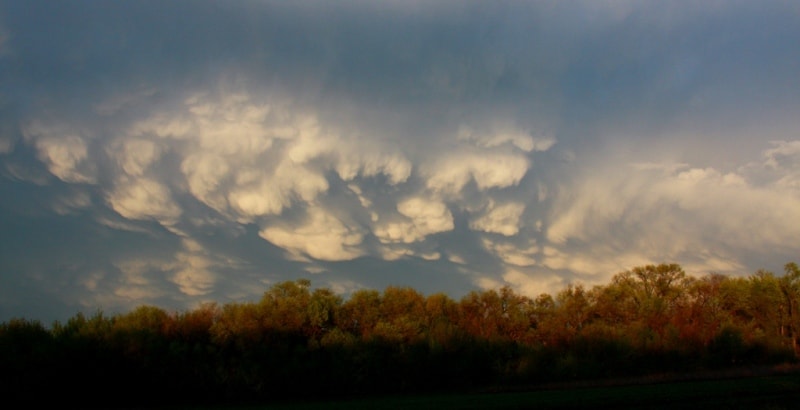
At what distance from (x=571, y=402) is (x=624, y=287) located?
61849mm

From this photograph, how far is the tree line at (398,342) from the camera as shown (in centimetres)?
6762

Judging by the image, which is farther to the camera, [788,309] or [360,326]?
[788,309]

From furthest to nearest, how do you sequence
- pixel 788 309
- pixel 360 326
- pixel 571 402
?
1. pixel 788 309
2. pixel 360 326
3. pixel 571 402

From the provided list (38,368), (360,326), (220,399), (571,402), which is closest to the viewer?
(571,402)

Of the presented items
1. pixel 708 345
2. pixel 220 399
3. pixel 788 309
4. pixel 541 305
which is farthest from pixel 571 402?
pixel 788 309

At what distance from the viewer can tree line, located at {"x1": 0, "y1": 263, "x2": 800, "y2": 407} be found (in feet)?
222

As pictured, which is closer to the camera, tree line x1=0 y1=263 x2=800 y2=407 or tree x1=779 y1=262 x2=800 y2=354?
tree line x1=0 y1=263 x2=800 y2=407

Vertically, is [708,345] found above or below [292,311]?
below

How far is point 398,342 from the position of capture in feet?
276

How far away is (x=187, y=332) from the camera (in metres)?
80.6

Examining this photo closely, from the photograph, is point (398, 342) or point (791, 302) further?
point (791, 302)

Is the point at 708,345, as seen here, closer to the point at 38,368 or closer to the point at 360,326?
the point at 360,326

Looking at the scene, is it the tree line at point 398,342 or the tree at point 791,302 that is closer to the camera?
the tree line at point 398,342

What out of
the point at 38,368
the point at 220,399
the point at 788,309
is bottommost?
→ the point at 220,399
